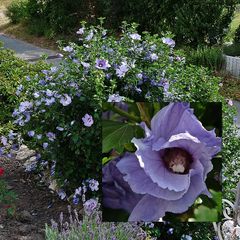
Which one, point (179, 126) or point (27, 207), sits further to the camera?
point (27, 207)

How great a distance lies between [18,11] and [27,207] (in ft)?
53.1

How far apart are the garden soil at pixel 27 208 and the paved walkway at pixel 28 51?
7.96m

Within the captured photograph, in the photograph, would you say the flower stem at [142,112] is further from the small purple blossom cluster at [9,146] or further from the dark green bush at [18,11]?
the dark green bush at [18,11]

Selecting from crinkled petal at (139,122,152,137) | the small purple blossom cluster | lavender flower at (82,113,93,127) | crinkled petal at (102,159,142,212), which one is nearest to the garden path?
the small purple blossom cluster

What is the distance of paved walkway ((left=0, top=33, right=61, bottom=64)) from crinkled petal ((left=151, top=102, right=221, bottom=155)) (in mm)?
10259

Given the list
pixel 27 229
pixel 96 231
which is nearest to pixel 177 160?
pixel 96 231

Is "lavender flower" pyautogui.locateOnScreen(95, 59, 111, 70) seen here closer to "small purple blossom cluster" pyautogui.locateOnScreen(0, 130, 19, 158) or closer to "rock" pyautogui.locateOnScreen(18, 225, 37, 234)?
"rock" pyautogui.locateOnScreen(18, 225, 37, 234)

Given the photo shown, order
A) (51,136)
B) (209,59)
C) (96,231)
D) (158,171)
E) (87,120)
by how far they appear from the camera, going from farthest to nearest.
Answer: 1. (209,59)
2. (51,136)
3. (87,120)
4. (96,231)
5. (158,171)

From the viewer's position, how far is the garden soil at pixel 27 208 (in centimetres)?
412

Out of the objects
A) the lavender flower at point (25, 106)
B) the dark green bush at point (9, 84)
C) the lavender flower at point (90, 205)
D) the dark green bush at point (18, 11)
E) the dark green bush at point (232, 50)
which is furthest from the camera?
the dark green bush at point (18, 11)

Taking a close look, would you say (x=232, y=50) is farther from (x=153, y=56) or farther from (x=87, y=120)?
(x=87, y=120)

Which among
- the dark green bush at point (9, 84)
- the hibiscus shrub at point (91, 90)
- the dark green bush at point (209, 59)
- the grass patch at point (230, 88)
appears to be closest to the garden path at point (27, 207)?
the hibiscus shrub at point (91, 90)

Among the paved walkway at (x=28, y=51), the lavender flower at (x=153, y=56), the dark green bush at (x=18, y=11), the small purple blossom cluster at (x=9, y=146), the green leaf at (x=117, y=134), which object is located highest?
the green leaf at (x=117, y=134)

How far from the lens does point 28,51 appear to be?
51.2 ft
